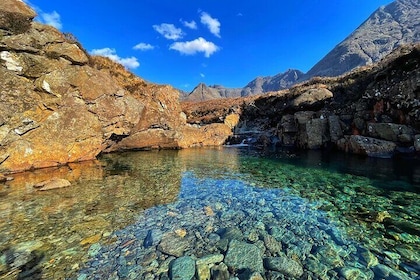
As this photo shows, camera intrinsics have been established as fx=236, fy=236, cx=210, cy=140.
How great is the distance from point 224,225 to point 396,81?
20.7 meters

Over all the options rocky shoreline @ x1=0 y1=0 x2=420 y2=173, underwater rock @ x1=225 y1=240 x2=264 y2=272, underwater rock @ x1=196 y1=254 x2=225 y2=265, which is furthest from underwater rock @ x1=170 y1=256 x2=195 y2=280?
rocky shoreline @ x1=0 y1=0 x2=420 y2=173

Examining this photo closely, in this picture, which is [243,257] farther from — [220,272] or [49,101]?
[49,101]

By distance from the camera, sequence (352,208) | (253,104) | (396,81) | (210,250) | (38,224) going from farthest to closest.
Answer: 1. (253,104)
2. (396,81)
3. (352,208)
4. (38,224)
5. (210,250)

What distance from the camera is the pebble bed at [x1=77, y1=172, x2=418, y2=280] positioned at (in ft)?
13.4

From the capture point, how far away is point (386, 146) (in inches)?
650

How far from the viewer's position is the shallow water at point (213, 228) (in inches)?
167

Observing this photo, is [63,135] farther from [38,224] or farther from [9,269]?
[9,269]

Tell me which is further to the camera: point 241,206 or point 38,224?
point 241,206

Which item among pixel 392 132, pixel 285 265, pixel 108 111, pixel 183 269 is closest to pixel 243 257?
pixel 285 265

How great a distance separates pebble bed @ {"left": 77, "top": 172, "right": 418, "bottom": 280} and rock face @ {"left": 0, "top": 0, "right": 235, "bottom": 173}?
366 inches

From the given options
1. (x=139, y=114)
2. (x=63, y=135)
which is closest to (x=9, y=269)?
(x=63, y=135)

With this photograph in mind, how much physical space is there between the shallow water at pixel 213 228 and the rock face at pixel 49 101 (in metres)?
2.47

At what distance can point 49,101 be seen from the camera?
1327cm

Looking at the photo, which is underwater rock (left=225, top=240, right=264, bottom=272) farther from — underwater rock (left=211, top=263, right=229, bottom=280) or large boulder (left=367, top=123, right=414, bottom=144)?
large boulder (left=367, top=123, right=414, bottom=144)
